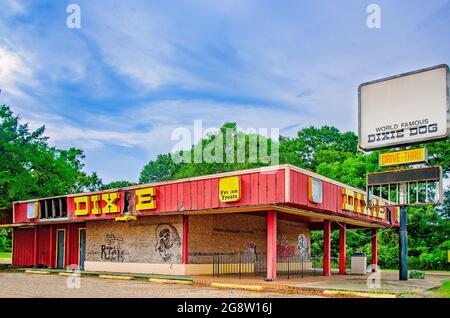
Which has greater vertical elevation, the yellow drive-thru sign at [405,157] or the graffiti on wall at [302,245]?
Result: the yellow drive-thru sign at [405,157]

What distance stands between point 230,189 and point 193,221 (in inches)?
190

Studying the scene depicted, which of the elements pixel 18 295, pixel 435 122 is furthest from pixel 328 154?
pixel 18 295

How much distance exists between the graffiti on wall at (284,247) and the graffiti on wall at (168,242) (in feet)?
27.8

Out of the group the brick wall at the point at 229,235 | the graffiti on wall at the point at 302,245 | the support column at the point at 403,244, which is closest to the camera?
the support column at the point at 403,244

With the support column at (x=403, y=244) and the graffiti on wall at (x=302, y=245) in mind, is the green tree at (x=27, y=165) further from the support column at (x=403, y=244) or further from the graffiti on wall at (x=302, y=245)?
the support column at (x=403, y=244)

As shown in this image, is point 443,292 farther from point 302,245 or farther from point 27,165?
point 27,165

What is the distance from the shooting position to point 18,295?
1531 cm

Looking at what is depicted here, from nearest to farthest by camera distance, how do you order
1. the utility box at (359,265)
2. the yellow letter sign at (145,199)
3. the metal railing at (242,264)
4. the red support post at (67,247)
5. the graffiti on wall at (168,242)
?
the yellow letter sign at (145,199), the graffiti on wall at (168,242), the metal railing at (242,264), the utility box at (359,265), the red support post at (67,247)

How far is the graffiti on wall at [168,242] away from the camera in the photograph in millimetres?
24161

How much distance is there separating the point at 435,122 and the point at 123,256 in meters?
16.3

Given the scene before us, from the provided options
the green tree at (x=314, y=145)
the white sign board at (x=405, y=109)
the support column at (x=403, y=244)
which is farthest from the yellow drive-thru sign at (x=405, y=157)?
the green tree at (x=314, y=145)

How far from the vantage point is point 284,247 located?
104 ft

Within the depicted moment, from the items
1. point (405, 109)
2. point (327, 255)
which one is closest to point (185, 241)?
Result: point (327, 255)
